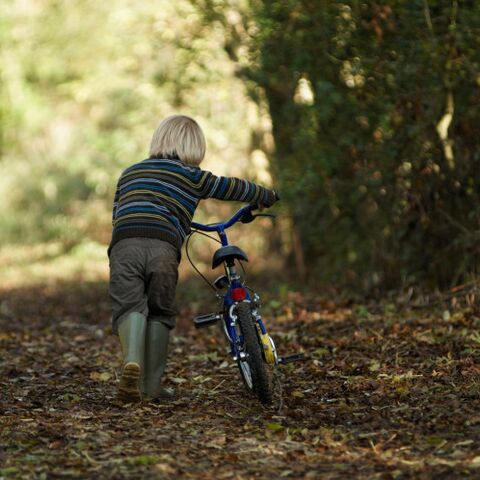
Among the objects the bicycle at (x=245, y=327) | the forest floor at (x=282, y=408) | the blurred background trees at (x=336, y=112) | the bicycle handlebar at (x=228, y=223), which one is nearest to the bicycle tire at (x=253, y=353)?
the bicycle at (x=245, y=327)

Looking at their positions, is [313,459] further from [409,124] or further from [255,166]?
[255,166]

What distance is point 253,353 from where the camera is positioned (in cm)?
571

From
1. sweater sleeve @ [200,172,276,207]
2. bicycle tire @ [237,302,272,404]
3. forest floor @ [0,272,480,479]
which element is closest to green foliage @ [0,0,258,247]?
forest floor @ [0,272,480,479]

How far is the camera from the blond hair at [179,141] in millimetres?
6180

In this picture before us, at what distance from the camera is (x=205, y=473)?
15.1ft

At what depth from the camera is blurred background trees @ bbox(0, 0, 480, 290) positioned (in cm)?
903

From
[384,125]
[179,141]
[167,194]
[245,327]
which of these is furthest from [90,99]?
[245,327]

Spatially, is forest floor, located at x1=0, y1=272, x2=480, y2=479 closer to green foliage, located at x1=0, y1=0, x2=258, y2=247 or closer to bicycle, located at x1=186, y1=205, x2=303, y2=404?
bicycle, located at x1=186, y1=205, x2=303, y2=404

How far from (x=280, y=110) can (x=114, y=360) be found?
504cm

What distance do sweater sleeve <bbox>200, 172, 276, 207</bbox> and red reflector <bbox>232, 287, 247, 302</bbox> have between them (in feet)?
1.83

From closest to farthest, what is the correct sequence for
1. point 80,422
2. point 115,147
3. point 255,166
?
point 80,422 < point 255,166 < point 115,147

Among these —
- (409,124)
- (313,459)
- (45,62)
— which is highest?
(45,62)

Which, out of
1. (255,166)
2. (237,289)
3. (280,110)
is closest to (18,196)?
(255,166)

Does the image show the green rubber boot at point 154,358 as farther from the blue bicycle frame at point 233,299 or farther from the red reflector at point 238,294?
the red reflector at point 238,294
